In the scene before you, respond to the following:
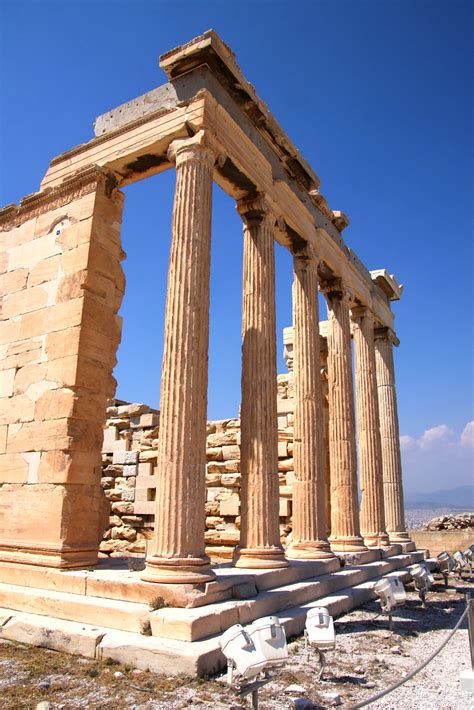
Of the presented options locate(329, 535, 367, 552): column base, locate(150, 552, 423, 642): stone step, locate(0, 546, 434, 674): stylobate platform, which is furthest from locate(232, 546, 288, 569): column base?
locate(329, 535, 367, 552): column base

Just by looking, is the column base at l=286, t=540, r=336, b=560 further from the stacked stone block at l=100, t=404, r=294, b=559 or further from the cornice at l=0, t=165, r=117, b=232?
the cornice at l=0, t=165, r=117, b=232

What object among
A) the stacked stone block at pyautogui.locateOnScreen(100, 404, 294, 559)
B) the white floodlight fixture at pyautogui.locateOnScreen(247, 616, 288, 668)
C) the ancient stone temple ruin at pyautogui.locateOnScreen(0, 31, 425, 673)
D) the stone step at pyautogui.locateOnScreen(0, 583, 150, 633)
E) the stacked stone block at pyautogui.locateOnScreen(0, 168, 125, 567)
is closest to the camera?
the white floodlight fixture at pyautogui.locateOnScreen(247, 616, 288, 668)

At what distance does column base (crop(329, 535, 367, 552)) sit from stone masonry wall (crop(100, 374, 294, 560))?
1274 mm

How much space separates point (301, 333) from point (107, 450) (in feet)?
22.3

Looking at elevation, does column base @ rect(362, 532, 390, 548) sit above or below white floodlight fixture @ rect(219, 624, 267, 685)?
above

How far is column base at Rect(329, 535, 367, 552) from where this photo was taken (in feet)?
48.3

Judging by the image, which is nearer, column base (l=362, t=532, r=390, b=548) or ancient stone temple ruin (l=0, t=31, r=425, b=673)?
ancient stone temple ruin (l=0, t=31, r=425, b=673)

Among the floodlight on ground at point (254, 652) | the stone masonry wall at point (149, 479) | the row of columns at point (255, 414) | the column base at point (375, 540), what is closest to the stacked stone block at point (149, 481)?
the stone masonry wall at point (149, 479)

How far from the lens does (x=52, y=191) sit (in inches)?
478

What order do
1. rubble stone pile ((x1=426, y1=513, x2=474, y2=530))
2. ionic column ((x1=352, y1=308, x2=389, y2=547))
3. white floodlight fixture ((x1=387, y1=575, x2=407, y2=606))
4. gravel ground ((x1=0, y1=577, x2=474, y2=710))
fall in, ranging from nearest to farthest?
1. gravel ground ((x1=0, y1=577, x2=474, y2=710))
2. white floodlight fixture ((x1=387, y1=575, x2=407, y2=606))
3. ionic column ((x1=352, y1=308, x2=389, y2=547))
4. rubble stone pile ((x1=426, y1=513, x2=474, y2=530))

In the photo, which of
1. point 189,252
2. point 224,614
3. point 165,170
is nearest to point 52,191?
point 165,170

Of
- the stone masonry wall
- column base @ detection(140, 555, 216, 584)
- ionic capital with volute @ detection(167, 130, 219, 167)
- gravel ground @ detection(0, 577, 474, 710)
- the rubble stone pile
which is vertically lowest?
gravel ground @ detection(0, 577, 474, 710)

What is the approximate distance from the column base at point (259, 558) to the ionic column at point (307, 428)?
7.06 ft

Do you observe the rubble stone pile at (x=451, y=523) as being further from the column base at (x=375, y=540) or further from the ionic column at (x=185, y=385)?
the ionic column at (x=185, y=385)
